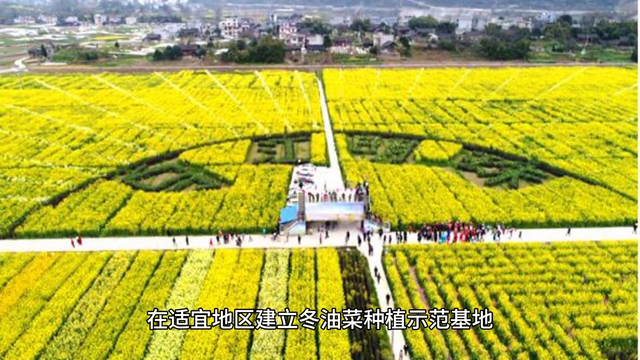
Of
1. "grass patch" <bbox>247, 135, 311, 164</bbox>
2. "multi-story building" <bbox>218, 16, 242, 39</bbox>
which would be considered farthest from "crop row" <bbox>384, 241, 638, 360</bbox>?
"multi-story building" <bbox>218, 16, 242, 39</bbox>

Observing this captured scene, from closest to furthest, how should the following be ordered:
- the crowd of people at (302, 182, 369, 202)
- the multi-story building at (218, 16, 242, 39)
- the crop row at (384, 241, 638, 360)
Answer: the crop row at (384, 241, 638, 360), the crowd of people at (302, 182, 369, 202), the multi-story building at (218, 16, 242, 39)

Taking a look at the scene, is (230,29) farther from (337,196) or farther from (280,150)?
(337,196)

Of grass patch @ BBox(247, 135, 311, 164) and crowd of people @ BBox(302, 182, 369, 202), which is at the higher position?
crowd of people @ BBox(302, 182, 369, 202)

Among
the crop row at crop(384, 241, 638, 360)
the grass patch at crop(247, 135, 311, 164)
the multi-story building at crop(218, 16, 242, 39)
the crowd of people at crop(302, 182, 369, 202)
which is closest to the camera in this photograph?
the crop row at crop(384, 241, 638, 360)

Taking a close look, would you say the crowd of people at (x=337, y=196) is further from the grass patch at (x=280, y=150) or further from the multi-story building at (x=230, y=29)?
the multi-story building at (x=230, y=29)

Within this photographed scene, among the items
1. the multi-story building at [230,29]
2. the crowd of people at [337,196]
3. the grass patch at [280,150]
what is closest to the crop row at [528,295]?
the crowd of people at [337,196]

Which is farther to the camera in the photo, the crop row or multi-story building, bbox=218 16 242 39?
multi-story building, bbox=218 16 242 39

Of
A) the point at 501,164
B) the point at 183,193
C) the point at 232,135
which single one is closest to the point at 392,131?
the point at 501,164

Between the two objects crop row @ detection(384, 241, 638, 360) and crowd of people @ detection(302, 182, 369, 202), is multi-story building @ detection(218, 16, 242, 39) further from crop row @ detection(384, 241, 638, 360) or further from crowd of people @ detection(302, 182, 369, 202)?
crop row @ detection(384, 241, 638, 360)

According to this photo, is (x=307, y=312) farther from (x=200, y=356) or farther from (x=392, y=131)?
(x=392, y=131)

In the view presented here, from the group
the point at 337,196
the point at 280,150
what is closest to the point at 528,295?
the point at 337,196


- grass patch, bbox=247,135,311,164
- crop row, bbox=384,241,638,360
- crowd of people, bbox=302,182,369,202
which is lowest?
crop row, bbox=384,241,638,360
